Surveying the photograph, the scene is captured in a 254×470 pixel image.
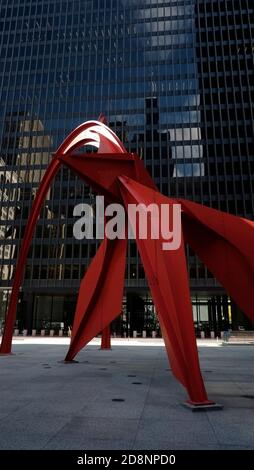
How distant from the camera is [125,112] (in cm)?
6331

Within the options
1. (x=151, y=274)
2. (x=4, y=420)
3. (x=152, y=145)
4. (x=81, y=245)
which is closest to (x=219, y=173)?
(x=152, y=145)

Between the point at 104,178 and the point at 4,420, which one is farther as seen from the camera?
the point at 104,178

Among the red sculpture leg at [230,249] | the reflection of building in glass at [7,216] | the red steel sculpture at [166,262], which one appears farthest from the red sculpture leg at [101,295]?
the reflection of building in glass at [7,216]

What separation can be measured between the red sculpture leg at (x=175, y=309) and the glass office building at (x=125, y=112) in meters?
43.9

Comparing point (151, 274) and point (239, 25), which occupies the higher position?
point (239, 25)

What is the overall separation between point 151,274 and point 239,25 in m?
72.0

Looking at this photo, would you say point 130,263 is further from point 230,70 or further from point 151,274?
point 151,274

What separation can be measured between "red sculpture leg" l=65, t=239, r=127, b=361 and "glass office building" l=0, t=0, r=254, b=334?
37.5 m

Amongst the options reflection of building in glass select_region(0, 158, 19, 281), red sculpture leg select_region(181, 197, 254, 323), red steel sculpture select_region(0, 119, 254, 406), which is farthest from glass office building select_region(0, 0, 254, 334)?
red sculpture leg select_region(181, 197, 254, 323)

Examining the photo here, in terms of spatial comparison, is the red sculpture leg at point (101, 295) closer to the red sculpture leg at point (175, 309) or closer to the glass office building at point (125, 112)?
the red sculpture leg at point (175, 309)

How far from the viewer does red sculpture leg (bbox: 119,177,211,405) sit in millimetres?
8125

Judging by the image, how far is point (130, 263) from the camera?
55.0 meters

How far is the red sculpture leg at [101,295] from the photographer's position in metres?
15.1
